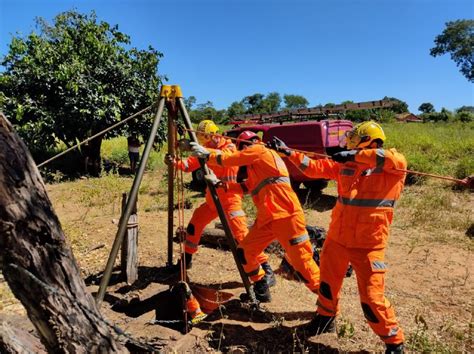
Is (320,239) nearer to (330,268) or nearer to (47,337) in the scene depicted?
(330,268)

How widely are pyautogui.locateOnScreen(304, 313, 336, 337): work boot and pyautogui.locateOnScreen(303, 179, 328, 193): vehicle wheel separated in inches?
241

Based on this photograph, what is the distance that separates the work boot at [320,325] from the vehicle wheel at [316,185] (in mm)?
6121

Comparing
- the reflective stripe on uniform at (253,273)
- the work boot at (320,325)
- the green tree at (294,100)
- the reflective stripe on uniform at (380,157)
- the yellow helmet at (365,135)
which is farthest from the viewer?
the green tree at (294,100)

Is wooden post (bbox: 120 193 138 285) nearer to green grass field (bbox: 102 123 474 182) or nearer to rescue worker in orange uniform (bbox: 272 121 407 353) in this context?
rescue worker in orange uniform (bbox: 272 121 407 353)

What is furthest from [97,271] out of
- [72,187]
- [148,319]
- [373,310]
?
[72,187]

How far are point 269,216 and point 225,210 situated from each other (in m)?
0.93

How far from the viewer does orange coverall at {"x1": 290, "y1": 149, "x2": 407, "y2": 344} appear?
9.95 feet

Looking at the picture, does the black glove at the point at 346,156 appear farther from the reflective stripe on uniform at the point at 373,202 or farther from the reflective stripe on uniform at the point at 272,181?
the reflective stripe on uniform at the point at 272,181

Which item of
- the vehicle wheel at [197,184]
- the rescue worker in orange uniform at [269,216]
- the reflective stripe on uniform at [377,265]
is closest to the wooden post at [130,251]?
the rescue worker in orange uniform at [269,216]

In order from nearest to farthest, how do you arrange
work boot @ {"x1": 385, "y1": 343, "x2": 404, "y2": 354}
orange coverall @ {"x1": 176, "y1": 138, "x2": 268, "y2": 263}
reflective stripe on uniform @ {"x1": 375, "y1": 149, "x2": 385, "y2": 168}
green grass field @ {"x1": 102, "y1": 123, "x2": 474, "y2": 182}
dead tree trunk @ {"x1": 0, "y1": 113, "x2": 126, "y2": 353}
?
dead tree trunk @ {"x1": 0, "y1": 113, "x2": 126, "y2": 353} < work boot @ {"x1": 385, "y1": 343, "x2": 404, "y2": 354} < reflective stripe on uniform @ {"x1": 375, "y1": 149, "x2": 385, "y2": 168} < orange coverall @ {"x1": 176, "y1": 138, "x2": 268, "y2": 263} < green grass field @ {"x1": 102, "y1": 123, "x2": 474, "y2": 182}

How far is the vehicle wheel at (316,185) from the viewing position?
9508 mm

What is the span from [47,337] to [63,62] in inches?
424

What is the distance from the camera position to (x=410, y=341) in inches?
133

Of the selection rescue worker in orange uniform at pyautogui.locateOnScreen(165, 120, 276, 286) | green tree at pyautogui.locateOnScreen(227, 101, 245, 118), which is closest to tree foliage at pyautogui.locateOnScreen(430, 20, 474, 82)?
green tree at pyautogui.locateOnScreen(227, 101, 245, 118)
